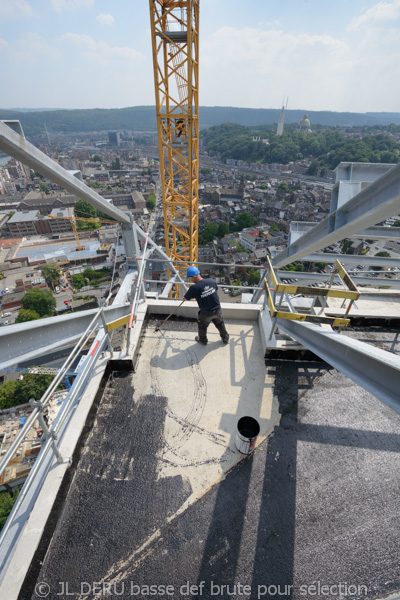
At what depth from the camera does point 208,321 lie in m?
4.41

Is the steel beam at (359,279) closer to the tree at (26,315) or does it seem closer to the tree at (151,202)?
the tree at (26,315)

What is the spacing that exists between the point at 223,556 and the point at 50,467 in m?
1.95

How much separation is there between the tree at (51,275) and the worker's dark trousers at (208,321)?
4448 centimetres

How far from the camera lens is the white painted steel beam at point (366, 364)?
5.81 ft

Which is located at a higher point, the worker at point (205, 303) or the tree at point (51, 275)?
the worker at point (205, 303)

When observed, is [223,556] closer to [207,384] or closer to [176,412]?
[176,412]

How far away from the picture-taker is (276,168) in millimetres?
105062

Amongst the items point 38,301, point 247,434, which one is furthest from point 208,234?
point 247,434

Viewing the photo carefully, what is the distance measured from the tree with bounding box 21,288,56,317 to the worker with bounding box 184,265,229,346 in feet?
122

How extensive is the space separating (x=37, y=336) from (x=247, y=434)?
259 centimetres

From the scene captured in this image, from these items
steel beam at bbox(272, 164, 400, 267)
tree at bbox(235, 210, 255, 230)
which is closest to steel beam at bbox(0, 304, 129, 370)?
steel beam at bbox(272, 164, 400, 267)

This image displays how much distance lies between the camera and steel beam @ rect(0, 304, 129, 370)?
2.10 m

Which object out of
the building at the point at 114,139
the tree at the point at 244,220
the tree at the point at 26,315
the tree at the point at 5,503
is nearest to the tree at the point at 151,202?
the tree at the point at 244,220

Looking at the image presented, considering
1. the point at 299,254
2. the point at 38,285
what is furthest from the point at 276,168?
the point at 299,254
